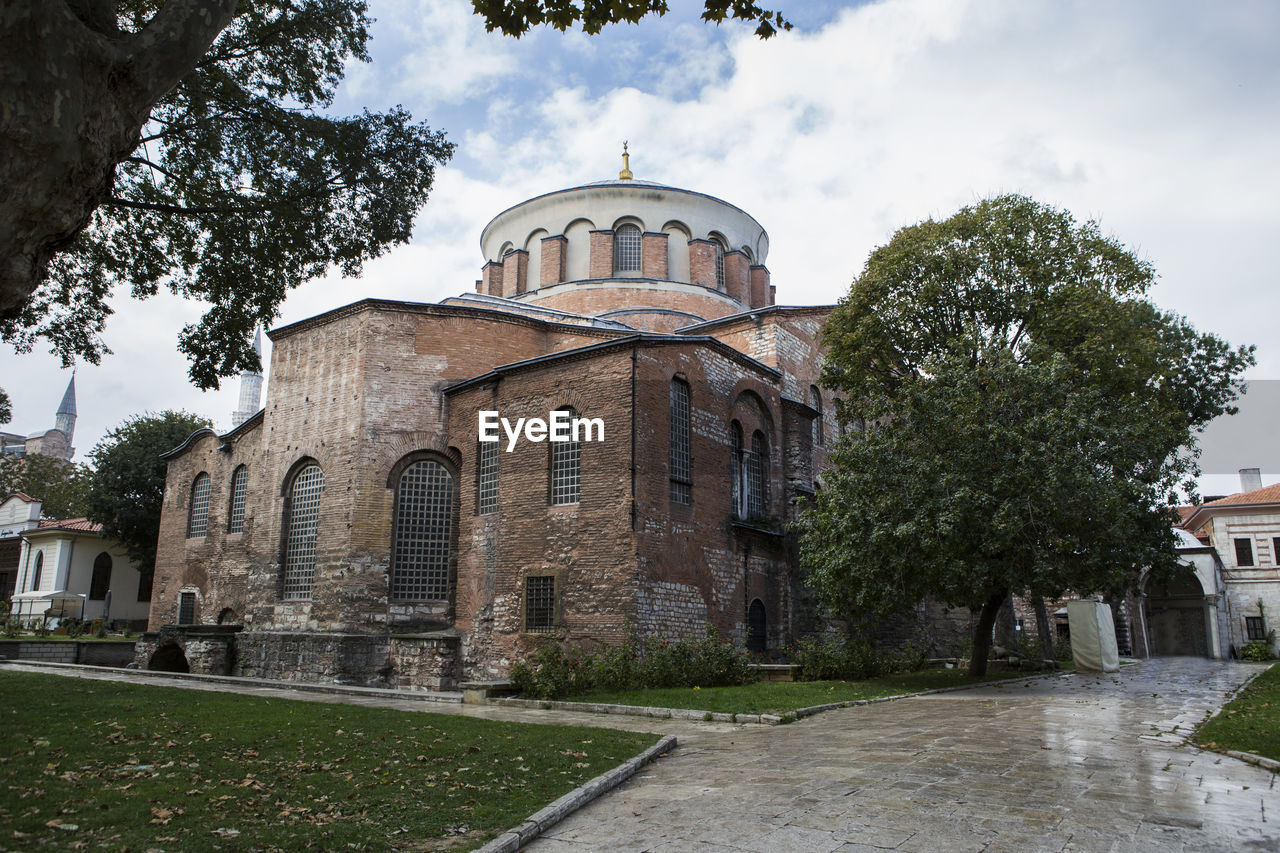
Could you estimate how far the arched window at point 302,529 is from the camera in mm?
19562

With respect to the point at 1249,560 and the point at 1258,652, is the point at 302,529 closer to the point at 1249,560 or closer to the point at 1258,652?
the point at 1258,652

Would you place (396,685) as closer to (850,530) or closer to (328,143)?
(850,530)

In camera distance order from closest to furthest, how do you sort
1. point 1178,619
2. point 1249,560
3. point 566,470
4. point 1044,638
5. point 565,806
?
point 565,806 → point 566,470 → point 1044,638 → point 1249,560 → point 1178,619

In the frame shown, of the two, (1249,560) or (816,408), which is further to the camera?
(1249,560)

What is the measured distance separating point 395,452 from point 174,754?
41.5 ft

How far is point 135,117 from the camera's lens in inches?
161

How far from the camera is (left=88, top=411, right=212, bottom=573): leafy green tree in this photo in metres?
32.5

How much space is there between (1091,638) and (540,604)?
1357cm

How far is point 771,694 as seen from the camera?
1272cm

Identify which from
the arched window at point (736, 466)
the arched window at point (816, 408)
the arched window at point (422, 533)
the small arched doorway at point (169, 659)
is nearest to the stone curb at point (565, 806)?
the arched window at point (736, 466)

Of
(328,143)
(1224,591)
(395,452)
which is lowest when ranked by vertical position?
(1224,591)

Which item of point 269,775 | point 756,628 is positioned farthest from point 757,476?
point 269,775

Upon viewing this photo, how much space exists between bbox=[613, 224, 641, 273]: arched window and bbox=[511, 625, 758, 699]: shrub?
49.5ft

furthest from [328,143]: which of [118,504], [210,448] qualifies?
[118,504]
